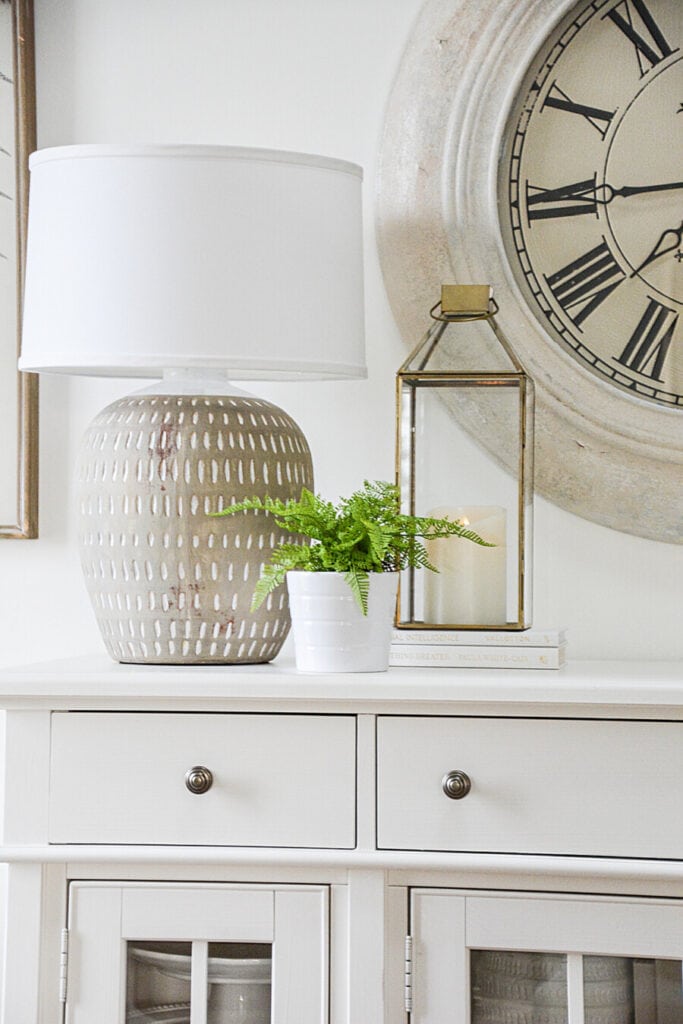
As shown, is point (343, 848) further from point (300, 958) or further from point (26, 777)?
point (26, 777)

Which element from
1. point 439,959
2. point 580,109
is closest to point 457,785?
point 439,959

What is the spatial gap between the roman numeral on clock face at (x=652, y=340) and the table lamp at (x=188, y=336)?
40 centimetres

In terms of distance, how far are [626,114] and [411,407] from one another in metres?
0.51

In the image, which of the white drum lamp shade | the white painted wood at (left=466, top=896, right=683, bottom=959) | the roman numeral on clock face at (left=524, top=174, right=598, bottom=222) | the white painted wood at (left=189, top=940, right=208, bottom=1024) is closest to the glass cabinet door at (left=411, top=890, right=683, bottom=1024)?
the white painted wood at (left=466, top=896, right=683, bottom=959)

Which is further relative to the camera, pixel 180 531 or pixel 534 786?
pixel 180 531

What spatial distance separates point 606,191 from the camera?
1677 mm

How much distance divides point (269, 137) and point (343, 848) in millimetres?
1018

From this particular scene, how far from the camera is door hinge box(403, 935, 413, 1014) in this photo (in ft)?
4.23

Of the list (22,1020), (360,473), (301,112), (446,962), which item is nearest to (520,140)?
(301,112)

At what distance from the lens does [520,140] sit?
5.52 feet

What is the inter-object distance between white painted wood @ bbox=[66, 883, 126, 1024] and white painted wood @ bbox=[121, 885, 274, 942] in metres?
0.02

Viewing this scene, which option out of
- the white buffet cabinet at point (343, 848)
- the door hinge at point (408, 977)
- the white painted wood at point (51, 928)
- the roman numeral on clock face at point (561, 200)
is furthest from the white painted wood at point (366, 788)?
the roman numeral on clock face at point (561, 200)

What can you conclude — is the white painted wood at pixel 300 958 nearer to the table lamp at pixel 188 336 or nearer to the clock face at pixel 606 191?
the table lamp at pixel 188 336

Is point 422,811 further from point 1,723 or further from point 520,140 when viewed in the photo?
point 520,140
